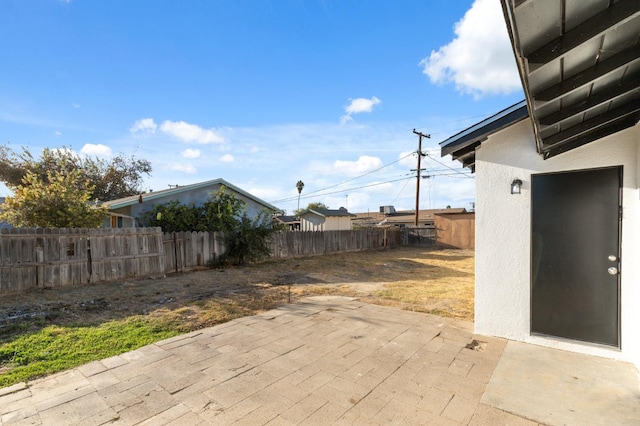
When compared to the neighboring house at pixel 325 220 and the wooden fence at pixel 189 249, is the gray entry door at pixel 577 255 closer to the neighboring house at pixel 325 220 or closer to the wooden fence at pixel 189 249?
the wooden fence at pixel 189 249

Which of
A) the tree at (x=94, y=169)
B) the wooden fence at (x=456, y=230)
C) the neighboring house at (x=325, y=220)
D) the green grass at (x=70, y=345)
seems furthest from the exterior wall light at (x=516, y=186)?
the neighboring house at (x=325, y=220)

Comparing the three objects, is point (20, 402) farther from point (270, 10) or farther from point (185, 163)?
point (185, 163)

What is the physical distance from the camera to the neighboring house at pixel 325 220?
88.7 feet

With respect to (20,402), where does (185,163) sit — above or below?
above

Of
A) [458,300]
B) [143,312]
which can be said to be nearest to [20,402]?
[143,312]

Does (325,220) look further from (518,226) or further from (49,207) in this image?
(518,226)

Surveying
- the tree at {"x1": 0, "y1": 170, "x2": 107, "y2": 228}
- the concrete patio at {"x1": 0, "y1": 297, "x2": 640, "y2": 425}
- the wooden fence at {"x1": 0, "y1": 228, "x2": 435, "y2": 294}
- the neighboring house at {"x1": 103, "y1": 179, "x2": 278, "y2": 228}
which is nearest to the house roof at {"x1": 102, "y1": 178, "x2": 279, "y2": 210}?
the neighboring house at {"x1": 103, "y1": 179, "x2": 278, "y2": 228}

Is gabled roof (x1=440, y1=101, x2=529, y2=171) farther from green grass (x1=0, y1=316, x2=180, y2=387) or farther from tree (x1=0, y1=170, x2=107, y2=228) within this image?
tree (x1=0, y1=170, x2=107, y2=228)

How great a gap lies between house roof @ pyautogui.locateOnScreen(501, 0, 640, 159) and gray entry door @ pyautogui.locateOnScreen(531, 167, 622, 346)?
833mm

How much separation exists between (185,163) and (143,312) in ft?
53.9

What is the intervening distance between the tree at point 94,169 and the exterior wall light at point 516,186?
20328 millimetres

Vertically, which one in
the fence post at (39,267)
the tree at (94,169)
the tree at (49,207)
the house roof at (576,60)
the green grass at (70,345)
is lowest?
the green grass at (70,345)

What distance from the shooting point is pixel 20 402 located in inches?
98.2

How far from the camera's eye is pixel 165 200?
13.9 metres
